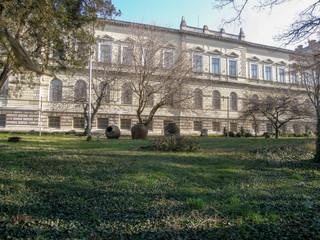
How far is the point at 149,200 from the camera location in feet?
13.8

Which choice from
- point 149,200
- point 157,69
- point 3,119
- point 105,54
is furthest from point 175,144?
point 3,119

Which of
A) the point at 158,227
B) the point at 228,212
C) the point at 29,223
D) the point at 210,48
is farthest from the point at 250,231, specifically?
the point at 210,48

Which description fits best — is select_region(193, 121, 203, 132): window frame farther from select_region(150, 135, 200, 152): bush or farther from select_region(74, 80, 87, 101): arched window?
select_region(150, 135, 200, 152): bush

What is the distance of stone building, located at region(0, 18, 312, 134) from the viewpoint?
27.0 meters

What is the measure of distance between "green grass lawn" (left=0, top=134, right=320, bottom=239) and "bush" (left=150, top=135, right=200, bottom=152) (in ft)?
10.0

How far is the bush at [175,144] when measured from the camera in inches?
403

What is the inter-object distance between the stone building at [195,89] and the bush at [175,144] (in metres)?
13.8

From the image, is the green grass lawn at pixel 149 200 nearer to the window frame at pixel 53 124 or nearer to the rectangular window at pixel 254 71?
the window frame at pixel 53 124

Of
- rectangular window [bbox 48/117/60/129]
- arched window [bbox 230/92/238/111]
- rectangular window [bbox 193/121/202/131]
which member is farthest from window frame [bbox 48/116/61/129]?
arched window [bbox 230/92/238/111]

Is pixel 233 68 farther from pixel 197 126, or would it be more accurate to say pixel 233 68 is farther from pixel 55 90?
pixel 55 90

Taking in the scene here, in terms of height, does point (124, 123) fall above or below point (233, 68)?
below

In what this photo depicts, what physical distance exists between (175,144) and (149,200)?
615 cm

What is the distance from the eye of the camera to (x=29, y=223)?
306cm

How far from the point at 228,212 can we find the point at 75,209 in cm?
259
